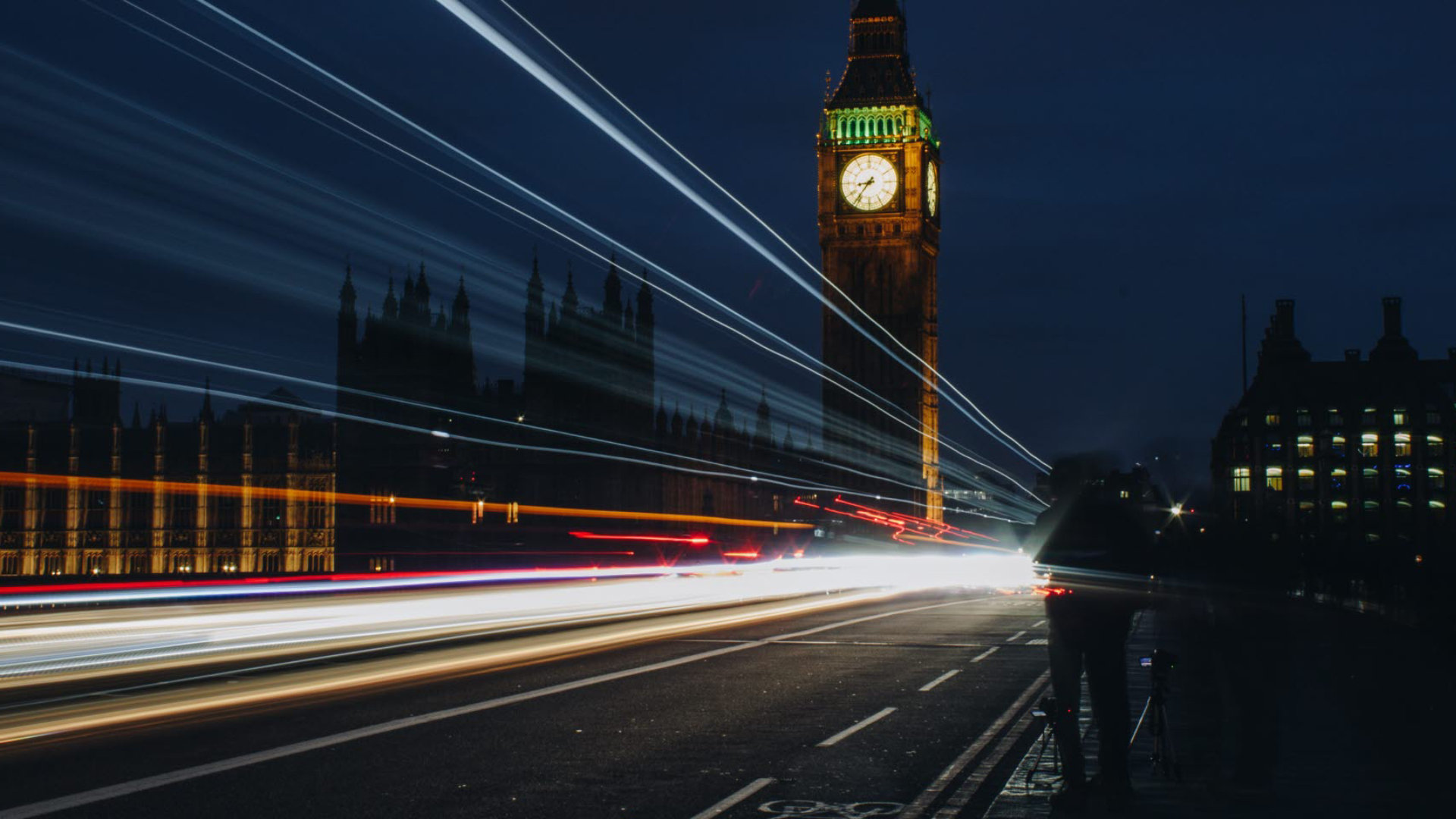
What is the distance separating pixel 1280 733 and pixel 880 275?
105 m

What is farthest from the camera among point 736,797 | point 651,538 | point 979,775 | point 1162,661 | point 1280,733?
point 651,538

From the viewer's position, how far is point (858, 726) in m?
12.0

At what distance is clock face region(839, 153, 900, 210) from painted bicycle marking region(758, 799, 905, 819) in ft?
355

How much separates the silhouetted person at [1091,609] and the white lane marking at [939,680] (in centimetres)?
649

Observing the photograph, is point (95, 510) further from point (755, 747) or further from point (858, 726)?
point (755, 747)

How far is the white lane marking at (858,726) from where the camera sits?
11.1 metres

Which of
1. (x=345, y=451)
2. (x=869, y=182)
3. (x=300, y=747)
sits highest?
(x=869, y=182)

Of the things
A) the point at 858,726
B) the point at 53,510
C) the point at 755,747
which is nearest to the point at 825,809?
the point at 755,747

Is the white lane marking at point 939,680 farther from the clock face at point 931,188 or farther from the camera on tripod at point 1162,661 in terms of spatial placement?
the clock face at point 931,188

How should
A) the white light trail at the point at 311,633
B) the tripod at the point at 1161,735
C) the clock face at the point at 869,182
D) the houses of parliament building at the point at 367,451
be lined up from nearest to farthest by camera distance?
the tripod at the point at 1161,735 < the white light trail at the point at 311,633 < the houses of parliament building at the point at 367,451 < the clock face at the point at 869,182

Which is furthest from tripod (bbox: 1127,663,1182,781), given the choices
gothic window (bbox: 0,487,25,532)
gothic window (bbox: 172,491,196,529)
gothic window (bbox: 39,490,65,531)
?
gothic window (bbox: 39,490,65,531)

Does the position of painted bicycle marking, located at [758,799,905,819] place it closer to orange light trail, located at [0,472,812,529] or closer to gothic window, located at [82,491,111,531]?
orange light trail, located at [0,472,812,529]

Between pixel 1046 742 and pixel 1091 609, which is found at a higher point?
pixel 1091 609

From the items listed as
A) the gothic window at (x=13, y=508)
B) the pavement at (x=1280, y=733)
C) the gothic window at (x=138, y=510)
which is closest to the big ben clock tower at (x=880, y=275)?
the gothic window at (x=138, y=510)
